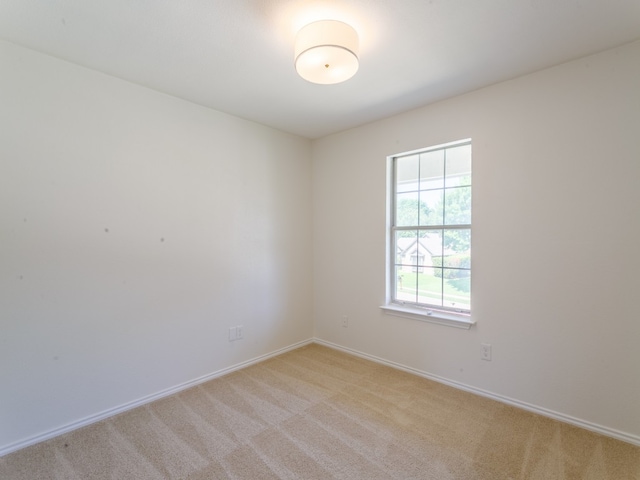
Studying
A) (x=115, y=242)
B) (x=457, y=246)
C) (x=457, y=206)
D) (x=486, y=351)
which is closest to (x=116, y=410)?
(x=115, y=242)

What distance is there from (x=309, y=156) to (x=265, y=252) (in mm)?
1295

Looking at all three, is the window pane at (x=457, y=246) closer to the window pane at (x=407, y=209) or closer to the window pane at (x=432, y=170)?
the window pane at (x=407, y=209)

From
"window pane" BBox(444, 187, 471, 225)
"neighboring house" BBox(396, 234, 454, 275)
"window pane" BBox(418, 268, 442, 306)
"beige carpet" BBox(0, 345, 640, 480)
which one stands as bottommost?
"beige carpet" BBox(0, 345, 640, 480)

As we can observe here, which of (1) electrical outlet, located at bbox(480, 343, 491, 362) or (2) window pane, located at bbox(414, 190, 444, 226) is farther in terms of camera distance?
(2) window pane, located at bbox(414, 190, 444, 226)

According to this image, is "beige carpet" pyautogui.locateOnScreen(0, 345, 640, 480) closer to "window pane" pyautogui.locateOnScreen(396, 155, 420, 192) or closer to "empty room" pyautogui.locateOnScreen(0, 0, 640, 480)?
"empty room" pyautogui.locateOnScreen(0, 0, 640, 480)

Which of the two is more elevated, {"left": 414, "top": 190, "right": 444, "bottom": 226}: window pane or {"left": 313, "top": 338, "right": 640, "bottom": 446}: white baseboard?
{"left": 414, "top": 190, "right": 444, "bottom": 226}: window pane

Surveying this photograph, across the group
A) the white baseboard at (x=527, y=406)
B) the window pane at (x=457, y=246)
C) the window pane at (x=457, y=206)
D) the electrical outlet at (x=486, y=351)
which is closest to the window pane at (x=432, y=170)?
the window pane at (x=457, y=206)

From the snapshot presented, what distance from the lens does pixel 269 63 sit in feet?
6.73

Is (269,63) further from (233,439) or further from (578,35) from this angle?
(233,439)

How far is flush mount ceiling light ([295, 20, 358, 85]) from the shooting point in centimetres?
158

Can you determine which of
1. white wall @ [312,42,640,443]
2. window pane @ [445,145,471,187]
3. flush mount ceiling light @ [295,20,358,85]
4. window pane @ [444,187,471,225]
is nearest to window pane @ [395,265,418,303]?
white wall @ [312,42,640,443]

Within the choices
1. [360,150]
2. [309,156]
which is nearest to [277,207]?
[309,156]

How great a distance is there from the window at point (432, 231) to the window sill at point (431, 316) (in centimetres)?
1

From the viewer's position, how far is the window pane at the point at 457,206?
102 inches
